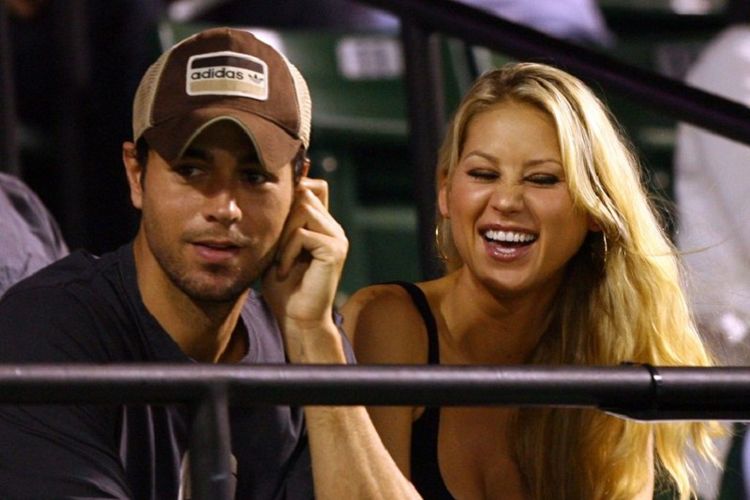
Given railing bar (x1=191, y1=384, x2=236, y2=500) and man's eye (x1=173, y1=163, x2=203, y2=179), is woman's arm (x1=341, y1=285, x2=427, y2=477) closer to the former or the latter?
man's eye (x1=173, y1=163, x2=203, y2=179)

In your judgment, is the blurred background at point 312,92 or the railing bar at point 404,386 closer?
the railing bar at point 404,386

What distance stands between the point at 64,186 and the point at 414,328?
54.3 inches

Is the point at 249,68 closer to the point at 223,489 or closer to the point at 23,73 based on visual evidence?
the point at 223,489

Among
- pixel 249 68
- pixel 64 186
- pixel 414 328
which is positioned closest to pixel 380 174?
pixel 64 186

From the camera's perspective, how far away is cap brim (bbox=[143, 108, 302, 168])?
6.10ft

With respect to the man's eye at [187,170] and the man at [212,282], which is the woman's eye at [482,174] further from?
the man's eye at [187,170]

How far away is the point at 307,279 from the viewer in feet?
6.47

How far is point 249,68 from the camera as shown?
192cm

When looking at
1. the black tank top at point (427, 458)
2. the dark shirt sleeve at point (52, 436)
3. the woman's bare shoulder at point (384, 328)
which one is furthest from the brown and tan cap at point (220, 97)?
the black tank top at point (427, 458)

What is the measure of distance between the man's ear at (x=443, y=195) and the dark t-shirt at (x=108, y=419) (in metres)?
0.35

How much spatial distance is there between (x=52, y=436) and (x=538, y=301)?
85 centimetres

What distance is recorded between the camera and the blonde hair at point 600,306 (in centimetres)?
221

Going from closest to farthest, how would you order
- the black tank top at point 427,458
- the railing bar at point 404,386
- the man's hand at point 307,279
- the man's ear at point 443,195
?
the railing bar at point 404,386
the man's hand at point 307,279
the black tank top at point 427,458
the man's ear at point 443,195

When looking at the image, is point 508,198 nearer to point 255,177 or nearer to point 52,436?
point 255,177
